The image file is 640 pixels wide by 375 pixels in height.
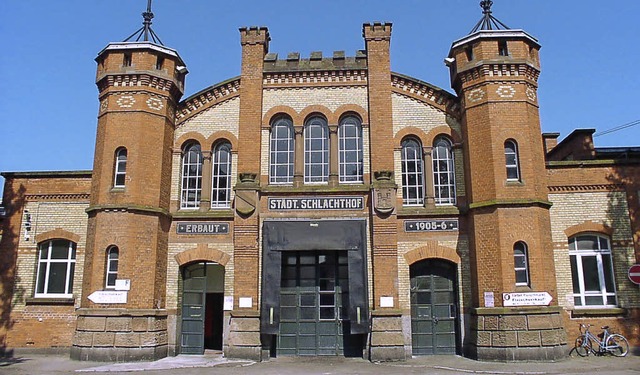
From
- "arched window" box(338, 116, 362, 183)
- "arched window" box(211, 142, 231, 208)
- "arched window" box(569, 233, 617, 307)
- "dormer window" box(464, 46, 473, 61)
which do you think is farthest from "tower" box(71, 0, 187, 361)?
"arched window" box(569, 233, 617, 307)

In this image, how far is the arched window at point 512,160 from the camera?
604 inches

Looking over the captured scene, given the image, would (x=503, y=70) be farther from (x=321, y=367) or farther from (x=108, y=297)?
(x=108, y=297)

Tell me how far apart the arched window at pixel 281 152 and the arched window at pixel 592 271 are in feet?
30.2

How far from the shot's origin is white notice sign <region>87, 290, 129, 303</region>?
49.2 feet

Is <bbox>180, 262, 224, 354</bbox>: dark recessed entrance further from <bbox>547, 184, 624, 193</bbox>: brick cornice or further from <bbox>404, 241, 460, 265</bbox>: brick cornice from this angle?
<bbox>547, 184, 624, 193</bbox>: brick cornice

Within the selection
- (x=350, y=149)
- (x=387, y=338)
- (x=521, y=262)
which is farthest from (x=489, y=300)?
(x=350, y=149)

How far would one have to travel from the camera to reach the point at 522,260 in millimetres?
14773

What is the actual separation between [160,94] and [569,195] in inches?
527

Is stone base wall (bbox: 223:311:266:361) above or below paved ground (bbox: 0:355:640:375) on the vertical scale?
above

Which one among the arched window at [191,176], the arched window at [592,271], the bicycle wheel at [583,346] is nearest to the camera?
the bicycle wheel at [583,346]

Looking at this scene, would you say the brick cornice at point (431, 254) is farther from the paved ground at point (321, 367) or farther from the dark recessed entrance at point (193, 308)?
the dark recessed entrance at point (193, 308)

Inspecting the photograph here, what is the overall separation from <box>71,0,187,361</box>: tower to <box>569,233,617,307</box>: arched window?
12.8 metres

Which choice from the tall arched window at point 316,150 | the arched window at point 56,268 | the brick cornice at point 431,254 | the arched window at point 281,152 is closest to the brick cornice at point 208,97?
the arched window at point 281,152

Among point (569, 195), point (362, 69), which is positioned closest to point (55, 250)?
point (362, 69)
